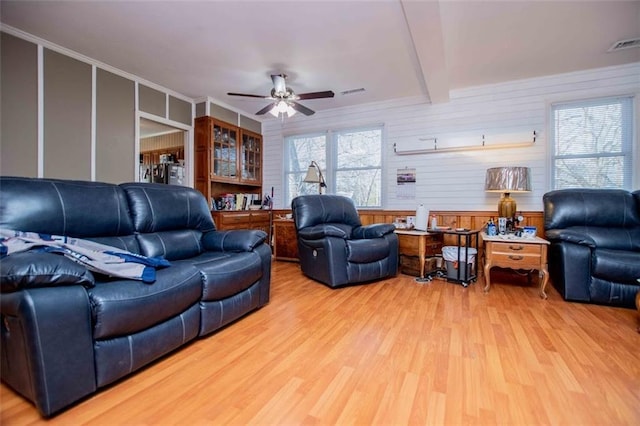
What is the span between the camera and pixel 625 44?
299 centimetres

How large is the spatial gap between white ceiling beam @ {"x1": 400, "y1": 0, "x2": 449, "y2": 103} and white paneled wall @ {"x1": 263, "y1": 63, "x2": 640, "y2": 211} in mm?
629

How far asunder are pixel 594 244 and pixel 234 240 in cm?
322

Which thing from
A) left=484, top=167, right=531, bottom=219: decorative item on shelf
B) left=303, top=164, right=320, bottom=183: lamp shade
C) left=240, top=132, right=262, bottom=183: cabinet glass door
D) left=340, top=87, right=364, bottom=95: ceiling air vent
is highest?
left=340, top=87, right=364, bottom=95: ceiling air vent

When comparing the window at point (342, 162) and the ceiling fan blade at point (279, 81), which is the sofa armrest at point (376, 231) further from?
the ceiling fan blade at point (279, 81)

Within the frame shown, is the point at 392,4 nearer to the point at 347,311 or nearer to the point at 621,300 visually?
the point at 347,311

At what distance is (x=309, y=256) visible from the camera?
3.45m

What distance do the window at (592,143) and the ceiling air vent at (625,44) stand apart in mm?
669

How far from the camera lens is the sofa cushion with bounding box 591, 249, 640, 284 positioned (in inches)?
97.7

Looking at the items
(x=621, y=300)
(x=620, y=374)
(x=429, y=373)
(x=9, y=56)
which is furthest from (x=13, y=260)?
(x=621, y=300)

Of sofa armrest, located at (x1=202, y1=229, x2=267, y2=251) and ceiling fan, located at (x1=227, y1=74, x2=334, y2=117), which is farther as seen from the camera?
ceiling fan, located at (x1=227, y1=74, x2=334, y2=117)

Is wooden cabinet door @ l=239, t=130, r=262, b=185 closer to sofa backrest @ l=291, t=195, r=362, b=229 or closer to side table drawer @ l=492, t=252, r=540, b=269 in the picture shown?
sofa backrest @ l=291, t=195, r=362, b=229

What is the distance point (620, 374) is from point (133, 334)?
2.57 meters

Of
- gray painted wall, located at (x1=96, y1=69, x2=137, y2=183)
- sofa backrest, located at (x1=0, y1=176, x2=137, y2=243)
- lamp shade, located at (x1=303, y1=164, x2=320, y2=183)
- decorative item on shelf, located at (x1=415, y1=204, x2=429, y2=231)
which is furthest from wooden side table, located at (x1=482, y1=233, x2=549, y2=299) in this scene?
gray painted wall, located at (x1=96, y1=69, x2=137, y2=183)

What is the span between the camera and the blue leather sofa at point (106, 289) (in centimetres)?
121
